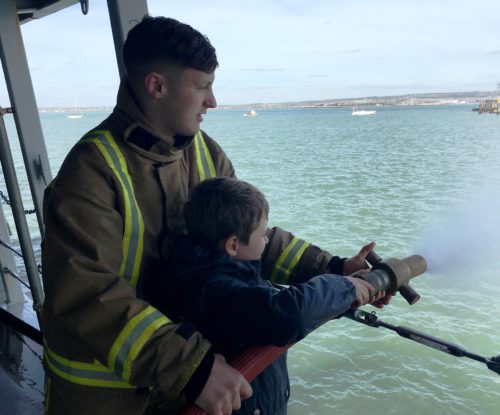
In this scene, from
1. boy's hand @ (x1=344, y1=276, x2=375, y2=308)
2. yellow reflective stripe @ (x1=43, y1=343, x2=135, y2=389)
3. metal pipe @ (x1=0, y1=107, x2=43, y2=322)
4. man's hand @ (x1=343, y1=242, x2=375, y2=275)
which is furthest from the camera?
metal pipe @ (x1=0, y1=107, x2=43, y2=322)

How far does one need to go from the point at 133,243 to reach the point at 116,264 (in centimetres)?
8

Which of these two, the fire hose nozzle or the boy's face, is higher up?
the boy's face

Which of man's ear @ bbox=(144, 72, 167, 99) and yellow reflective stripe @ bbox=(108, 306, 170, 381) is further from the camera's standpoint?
man's ear @ bbox=(144, 72, 167, 99)

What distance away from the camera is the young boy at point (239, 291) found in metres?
1.15

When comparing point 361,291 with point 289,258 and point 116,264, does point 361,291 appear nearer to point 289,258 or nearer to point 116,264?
point 289,258

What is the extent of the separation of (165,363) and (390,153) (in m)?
33.8

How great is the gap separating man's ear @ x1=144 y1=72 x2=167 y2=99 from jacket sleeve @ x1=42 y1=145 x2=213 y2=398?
0.31 m

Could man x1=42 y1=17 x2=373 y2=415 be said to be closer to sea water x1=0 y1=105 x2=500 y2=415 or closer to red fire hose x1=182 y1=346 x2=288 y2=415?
red fire hose x1=182 y1=346 x2=288 y2=415

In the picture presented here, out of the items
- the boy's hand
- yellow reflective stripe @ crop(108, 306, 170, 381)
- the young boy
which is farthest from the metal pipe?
the boy's hand

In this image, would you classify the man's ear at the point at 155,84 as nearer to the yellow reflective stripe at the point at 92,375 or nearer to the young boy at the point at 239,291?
the young boy at the point at 239,291

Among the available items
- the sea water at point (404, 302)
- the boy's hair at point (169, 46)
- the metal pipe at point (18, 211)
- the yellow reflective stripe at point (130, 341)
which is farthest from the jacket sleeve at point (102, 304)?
the metal pipe at point (18, 211)

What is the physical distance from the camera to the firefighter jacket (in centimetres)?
116

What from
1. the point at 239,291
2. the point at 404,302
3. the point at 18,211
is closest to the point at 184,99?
the point at 239,291

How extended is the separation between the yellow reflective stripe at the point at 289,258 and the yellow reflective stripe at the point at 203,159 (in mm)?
352
